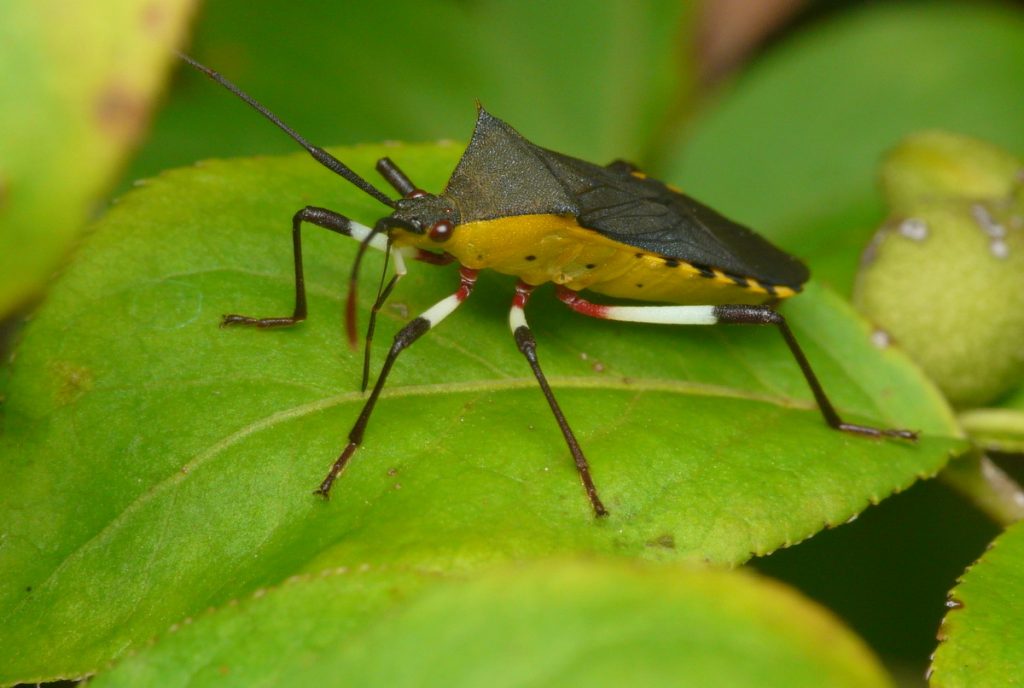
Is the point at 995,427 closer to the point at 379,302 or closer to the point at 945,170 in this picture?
the point at 945,170

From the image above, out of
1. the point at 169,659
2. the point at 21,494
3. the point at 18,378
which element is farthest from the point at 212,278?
the point at 169,659

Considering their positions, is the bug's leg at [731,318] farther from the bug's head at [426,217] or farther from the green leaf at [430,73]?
the green leaf at [430,73]

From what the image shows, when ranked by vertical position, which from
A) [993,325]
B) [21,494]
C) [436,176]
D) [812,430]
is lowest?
[21,494]

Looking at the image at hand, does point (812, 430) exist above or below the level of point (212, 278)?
above

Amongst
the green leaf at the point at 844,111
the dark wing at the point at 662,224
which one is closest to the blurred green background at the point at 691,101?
the green leaf at the point at 844,111

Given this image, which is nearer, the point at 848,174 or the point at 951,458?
the point at 951,458

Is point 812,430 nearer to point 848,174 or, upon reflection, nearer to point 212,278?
point 212,278

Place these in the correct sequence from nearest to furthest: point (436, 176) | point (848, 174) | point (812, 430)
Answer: point (812, 430)
point (436, 176)
point (848, 174)

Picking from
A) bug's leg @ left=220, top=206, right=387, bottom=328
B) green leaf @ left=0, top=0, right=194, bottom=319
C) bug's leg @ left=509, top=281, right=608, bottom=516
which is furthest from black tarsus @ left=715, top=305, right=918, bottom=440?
green leaf @ left=0, top=0, right=194, bottom=319
